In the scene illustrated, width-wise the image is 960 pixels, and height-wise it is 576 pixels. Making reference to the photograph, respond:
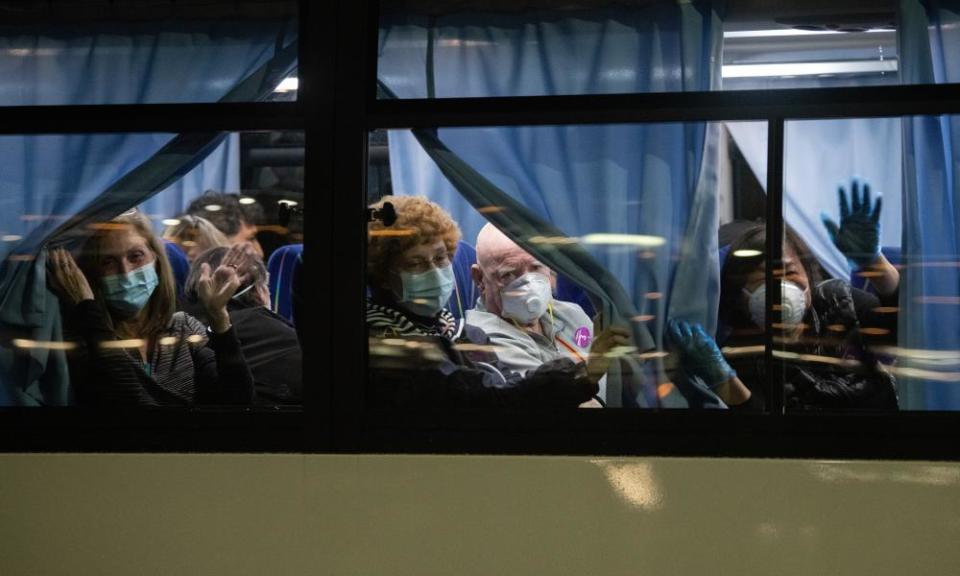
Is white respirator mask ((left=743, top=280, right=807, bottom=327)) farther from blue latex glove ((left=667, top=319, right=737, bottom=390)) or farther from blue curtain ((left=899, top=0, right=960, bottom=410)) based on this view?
blue curtain ((left=899, top=0, right=960, bottom=410))

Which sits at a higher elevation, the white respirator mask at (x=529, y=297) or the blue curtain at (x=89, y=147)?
the blue curtain at (x=89, y=147)

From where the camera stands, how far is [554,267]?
9.29 feet

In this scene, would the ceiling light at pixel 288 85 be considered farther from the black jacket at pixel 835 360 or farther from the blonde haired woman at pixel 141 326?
the black jacket at pixel 835 360

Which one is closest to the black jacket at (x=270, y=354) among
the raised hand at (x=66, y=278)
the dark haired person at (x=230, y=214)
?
the dark haired person at (x=230, y=214)

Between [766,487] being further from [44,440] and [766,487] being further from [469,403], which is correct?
[44,440]

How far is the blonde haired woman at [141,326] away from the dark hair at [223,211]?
67 mm

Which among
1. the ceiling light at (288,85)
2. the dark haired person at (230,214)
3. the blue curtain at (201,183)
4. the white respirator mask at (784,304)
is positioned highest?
the ceiling light at (288,85)

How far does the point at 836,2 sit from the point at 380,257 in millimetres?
1416

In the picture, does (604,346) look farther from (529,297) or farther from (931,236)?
(931,236)

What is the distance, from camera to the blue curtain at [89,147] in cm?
294

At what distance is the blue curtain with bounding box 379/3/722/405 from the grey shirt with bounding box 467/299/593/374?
0.53 ft

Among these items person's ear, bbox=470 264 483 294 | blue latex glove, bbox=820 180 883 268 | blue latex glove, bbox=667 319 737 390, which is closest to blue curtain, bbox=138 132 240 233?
person's ear, bbox=470 264 483 294

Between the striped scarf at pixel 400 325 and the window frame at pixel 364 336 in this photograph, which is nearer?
the window frame at pixel 364 336

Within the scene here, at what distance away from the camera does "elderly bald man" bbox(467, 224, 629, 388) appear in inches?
111
